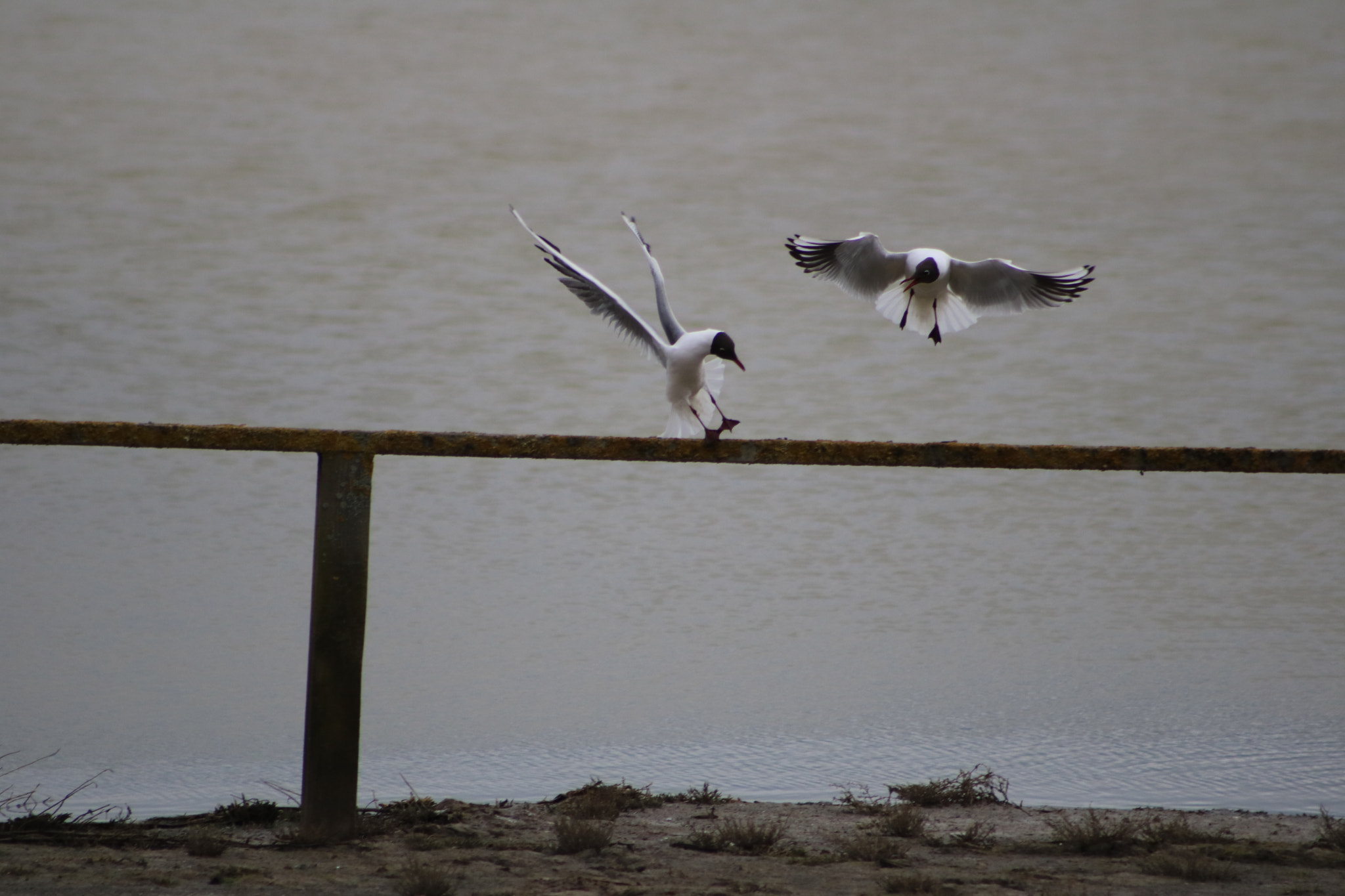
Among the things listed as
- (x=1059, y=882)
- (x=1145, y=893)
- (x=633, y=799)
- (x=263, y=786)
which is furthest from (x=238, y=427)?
(x=263, y=786)

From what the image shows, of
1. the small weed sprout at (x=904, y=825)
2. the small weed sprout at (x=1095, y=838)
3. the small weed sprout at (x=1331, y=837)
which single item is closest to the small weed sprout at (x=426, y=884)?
the small weed sprout at (x=904, y=825)

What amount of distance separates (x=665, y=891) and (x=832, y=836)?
2.30 ft

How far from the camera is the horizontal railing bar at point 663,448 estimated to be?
6.49 feet

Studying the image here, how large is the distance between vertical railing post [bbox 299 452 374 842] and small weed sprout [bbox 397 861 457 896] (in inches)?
12.6

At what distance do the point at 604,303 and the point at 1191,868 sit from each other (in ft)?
6.32

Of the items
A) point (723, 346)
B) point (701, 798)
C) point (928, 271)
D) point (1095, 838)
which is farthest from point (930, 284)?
point (1095, 838)

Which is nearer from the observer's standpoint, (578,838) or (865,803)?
(578,838)

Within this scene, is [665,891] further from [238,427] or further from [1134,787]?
[1134,787]

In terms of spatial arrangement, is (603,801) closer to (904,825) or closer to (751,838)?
(751,838)

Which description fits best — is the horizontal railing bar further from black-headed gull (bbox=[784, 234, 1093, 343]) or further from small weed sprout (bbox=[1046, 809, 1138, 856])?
black-headed gull (bbox=[784, 234, 1093, 343])

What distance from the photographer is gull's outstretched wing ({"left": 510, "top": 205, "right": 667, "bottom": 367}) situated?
117 inches

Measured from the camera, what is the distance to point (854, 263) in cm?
363

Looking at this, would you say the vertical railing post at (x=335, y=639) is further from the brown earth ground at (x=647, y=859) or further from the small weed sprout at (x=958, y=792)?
Result: the small weed sprout at (x=958, y=792)

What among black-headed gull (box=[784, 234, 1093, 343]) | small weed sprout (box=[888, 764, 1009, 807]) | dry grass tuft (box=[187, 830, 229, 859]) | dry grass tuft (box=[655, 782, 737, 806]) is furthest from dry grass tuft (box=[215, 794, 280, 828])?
black-headed gull (box=[784, 234, 1093, 343])
